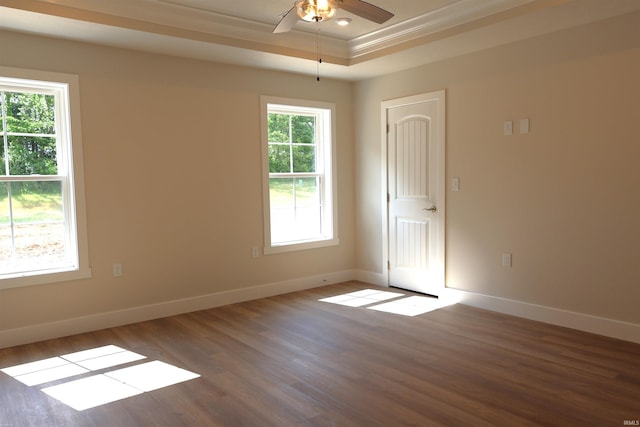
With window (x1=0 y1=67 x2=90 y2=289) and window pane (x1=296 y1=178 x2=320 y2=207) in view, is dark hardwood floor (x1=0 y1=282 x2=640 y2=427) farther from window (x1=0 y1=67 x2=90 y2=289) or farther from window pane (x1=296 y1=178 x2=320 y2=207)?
window pane (x1=296 y1=178 x2=320 y2=207)

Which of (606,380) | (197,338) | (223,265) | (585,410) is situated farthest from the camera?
(223,265)

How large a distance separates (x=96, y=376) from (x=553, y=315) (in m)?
3.60

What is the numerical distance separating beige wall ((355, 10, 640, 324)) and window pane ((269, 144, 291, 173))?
60.4 inches

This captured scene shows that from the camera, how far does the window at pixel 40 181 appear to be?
12.1 ft

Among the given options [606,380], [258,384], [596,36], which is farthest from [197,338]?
[596,36]

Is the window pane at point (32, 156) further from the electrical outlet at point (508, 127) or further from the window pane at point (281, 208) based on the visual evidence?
the electrical outlet at point (508, 127)

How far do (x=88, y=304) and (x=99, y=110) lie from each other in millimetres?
1666

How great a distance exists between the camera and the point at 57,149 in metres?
3.90

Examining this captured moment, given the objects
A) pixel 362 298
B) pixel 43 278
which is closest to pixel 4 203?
pixel 43 278

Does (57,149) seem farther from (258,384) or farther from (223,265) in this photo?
(258,384)

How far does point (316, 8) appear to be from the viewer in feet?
8.48

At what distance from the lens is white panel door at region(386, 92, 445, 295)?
482 cm

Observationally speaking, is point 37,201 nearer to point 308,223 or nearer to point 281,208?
point 281,208

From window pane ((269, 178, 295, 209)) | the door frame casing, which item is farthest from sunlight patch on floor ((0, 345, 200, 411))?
the door frame casing
